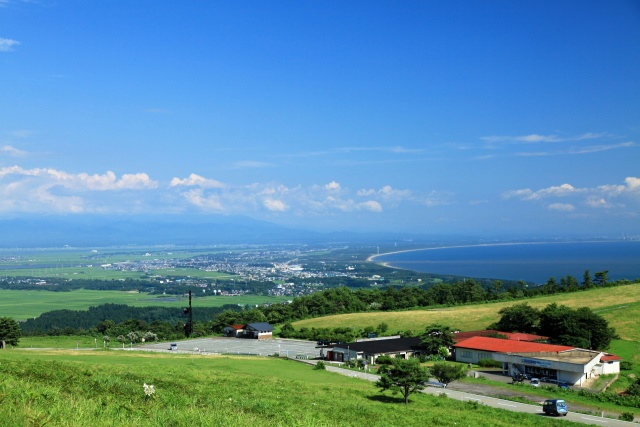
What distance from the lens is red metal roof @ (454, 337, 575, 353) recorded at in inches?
1356

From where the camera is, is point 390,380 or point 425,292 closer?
point 390,380

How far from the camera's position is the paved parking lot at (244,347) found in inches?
1641

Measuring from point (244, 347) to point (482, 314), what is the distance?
78.4 ft

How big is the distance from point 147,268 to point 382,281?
91574 mm

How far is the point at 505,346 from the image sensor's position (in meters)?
36.2

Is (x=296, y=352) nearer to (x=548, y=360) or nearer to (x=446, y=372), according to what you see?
(x=446, y=372)


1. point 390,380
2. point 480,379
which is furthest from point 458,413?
point 480,379

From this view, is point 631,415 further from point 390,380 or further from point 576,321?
point 576,321

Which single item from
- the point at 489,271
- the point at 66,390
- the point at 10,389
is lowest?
the point at 489,271

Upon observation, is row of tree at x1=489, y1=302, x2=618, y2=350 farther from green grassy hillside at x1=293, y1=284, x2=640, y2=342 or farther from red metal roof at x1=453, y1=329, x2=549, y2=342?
green grassy hillside at x1=293, y1=284, x2=640, y2=342

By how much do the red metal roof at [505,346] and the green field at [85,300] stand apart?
64.3 metres

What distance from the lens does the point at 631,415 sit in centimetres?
2202

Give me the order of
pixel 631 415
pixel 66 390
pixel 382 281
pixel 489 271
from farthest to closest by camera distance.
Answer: pixel 489 271
pixel 382 281
pixel 631 415
pixel 66 390

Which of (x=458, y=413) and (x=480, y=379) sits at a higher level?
(x=458, y=413)
